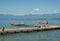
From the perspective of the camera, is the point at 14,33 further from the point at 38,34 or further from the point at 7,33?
the point at 38,34

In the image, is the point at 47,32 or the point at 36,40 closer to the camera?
the point at 36,40

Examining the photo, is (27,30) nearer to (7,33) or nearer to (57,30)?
(7,33)

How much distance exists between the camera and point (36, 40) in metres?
32.8

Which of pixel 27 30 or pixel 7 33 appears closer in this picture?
pixel 7 33

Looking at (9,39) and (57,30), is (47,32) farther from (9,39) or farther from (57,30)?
(9,39)

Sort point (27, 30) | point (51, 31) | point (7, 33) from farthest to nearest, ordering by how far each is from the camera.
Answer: point (51, 31), point (27, 30), point (7, 33)

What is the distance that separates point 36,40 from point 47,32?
30.6ft


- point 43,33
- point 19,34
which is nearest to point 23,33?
point 19,34

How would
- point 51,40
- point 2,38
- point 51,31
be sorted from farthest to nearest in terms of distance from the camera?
point 51,31, point 2,38, point 51,40

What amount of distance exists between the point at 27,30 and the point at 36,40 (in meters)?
7.66

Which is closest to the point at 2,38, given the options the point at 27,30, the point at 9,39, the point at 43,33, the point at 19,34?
the point at 9,39

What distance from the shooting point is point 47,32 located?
41.7 meters

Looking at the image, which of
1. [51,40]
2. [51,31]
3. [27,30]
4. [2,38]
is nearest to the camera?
[51,40]

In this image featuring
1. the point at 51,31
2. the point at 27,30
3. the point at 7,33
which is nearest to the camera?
the point at 7,33
